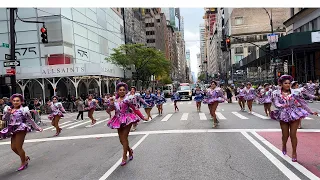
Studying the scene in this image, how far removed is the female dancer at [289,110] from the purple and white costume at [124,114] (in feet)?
10.8

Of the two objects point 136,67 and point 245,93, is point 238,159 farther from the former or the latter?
point 136,67

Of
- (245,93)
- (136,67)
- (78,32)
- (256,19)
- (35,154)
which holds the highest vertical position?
(256,19)

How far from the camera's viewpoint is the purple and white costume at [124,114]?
294 inches

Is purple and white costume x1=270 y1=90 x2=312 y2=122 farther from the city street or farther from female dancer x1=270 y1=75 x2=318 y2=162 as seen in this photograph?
the city street

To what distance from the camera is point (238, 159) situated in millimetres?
7328

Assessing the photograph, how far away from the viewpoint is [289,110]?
279 inches

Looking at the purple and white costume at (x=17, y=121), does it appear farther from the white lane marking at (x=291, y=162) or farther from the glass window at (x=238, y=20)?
the glass window at (x=238, y=20)

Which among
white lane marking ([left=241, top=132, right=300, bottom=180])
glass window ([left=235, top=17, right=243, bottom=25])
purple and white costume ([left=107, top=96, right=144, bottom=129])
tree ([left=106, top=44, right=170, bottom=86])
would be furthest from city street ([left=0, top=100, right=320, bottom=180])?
glass window ([left=235, top=17, right=243, bottom=25])

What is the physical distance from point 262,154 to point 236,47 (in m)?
82.9

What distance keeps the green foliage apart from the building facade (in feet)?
16.1

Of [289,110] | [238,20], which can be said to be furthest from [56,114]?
[238,20]

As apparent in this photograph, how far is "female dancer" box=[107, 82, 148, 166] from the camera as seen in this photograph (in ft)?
24.3

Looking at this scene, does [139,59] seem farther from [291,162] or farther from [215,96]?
[291,162]

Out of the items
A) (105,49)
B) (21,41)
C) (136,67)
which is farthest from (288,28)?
(21,41)
